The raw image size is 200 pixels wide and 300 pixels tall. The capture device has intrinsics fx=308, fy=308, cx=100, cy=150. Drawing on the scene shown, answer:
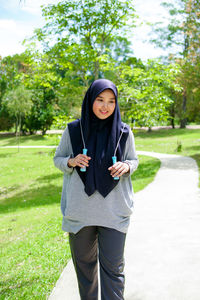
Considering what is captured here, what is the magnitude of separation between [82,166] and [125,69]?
30.6ft

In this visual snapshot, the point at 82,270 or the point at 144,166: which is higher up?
the point at 82,270

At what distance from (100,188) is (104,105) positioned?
24.5 inches

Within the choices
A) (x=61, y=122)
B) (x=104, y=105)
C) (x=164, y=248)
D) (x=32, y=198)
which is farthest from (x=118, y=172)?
(x=32, y=198)

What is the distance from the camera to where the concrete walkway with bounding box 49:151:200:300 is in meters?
3.00

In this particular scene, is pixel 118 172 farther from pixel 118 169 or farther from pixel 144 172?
pixel 144 172

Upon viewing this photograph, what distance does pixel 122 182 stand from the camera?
241cm

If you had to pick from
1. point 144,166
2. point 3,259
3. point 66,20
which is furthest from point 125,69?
point 3,259

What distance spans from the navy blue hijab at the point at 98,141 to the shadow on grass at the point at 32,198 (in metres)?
7.34

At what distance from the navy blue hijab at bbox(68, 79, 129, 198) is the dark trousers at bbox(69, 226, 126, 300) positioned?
0.33 m

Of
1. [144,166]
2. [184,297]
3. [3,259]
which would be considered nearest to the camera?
[184,297]

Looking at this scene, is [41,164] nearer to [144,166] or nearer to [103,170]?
[144,166]

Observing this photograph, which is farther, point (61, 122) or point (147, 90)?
point (147, 90)

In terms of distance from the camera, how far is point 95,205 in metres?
2.31

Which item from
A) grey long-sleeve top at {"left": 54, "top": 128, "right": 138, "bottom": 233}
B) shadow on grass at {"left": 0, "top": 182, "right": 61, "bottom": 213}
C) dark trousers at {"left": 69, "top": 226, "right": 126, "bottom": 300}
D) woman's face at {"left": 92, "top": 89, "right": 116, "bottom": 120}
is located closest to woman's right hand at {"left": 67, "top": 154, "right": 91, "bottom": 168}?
grey long-sleeve top at {"left": 54, "top": 128, "right": 138, "bottom": 233}
